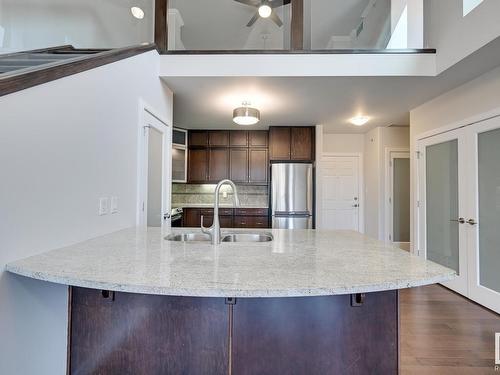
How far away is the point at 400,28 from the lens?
3480 millimetres

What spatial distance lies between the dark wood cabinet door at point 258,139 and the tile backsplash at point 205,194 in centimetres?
90

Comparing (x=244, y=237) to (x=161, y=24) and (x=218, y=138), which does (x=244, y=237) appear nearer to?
(x=161, y=24)

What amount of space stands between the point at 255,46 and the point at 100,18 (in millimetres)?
2658

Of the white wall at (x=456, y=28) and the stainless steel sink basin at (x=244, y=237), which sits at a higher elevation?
the white wall at (x=456, y=28)

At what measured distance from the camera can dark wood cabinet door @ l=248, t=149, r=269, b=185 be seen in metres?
5.58

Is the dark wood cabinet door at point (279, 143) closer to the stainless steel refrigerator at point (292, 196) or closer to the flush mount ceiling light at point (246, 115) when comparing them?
the stainless steel refrigerator at point (292, 196)

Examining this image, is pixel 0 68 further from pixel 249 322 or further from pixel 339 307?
pixel 339 307

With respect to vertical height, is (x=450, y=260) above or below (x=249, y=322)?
below

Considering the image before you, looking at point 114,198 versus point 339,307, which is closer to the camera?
point 339,307

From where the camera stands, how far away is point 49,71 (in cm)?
139

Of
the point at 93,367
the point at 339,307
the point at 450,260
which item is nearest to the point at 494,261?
the point at 450,260

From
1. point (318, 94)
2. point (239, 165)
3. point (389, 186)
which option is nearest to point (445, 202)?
point (389, 186)

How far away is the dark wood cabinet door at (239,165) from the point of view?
561cm

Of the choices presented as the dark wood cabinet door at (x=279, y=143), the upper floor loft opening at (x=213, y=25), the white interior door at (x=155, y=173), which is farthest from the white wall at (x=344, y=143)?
the white interior door at (x=155, y=173)
